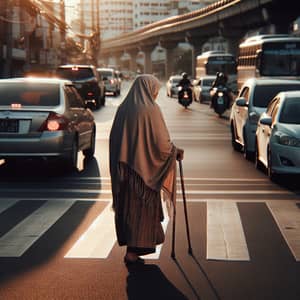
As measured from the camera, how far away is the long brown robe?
7.09 m

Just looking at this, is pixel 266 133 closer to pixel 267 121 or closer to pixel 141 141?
pixel 267 121

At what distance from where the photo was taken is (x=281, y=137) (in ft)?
41.8

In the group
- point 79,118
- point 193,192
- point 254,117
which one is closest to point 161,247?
point 193,192

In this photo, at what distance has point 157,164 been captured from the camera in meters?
7.17

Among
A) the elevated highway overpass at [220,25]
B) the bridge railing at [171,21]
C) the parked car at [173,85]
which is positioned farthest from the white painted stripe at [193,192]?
the bridge railing at [171,21]

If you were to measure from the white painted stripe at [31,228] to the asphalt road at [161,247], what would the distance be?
0.01 m

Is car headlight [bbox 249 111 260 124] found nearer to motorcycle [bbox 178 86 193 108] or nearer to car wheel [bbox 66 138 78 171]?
car wheel [bbox 66 138 78 171]

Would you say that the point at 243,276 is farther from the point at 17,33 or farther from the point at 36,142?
the point at 17,33

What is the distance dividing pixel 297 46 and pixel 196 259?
2777 centimetres

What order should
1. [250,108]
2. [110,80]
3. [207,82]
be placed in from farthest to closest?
1. [110,80]
2. [207,82]
3. [250,108]

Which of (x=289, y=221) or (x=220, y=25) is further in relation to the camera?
(x=220, y=25)

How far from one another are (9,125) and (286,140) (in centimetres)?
442

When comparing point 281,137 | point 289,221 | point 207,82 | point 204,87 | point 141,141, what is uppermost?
point 141,141

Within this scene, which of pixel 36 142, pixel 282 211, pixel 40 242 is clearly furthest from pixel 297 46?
pixel 40 242
